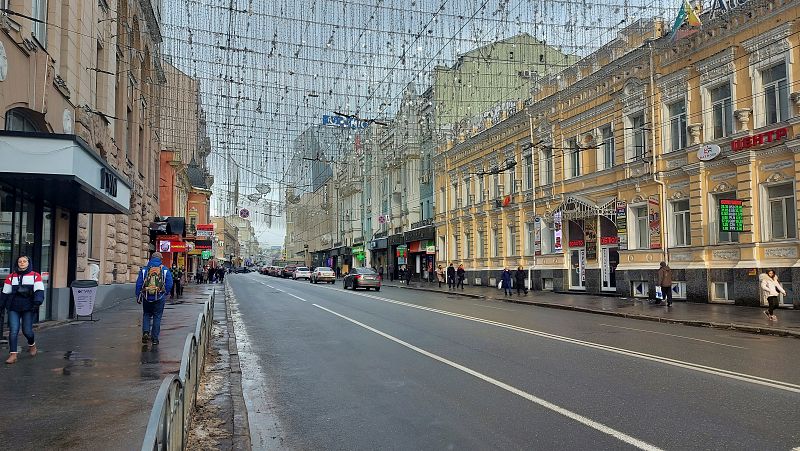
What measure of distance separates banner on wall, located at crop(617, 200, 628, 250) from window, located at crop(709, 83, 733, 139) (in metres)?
5.24

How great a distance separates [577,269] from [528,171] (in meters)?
7.27

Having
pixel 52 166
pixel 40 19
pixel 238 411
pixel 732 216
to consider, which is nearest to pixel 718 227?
pixel 732 216

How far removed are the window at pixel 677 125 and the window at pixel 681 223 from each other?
2296 mm

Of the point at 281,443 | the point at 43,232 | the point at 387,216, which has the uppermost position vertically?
the point at 387,216

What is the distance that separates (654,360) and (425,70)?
21.2m

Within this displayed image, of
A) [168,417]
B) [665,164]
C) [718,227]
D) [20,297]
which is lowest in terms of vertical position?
[168,417]

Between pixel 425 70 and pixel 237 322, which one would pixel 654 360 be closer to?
pixel 237 322

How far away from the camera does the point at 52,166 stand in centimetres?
1166

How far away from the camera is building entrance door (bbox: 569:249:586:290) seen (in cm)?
3050

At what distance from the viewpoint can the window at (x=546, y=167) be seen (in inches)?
1319

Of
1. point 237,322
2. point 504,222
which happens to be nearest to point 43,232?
point 237,322

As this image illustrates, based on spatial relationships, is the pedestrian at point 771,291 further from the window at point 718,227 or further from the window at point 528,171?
the window at point 528,171

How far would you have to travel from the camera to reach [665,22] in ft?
86.3

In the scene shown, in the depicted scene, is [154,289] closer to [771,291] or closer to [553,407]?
[553,407]
